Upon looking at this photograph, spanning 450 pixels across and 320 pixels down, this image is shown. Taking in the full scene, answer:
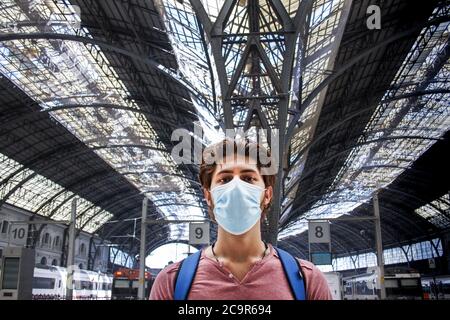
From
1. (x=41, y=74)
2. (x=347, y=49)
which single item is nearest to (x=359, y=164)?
(x=347, y=49)

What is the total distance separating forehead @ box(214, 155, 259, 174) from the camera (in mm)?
2567

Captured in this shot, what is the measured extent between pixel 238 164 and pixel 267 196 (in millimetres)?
279

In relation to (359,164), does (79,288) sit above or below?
below

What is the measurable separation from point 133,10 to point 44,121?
1968 cm

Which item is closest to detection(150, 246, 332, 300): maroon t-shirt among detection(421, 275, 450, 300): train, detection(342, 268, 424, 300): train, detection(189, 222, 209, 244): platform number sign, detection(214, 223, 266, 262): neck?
detection(214, 223, 266, 262): neck

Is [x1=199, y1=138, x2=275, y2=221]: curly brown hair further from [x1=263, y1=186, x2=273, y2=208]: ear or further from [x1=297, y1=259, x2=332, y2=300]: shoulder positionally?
[x1=297, y1=259, x2=332, y2=300]: shoulder

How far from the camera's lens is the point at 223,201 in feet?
8.71

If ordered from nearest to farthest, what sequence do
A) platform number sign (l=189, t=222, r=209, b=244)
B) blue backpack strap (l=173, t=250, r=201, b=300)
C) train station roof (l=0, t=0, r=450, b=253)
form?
1. blue backpack strap (l=173, t=250, r=201, b=300)
2. train station roof (l=0, t=0, r=450, b=253)
3. platform number sign (l=189, t=222, r=209, b=244)

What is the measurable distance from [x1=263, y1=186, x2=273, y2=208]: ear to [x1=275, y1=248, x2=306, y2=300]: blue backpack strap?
1.31 ft

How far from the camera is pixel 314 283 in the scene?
2303mm

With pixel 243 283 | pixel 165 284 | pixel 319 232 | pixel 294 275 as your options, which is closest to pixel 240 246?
pixel 243 283

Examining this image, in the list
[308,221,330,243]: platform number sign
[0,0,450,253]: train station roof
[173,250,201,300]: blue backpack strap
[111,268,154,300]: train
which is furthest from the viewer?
[111,268,154,300]: train

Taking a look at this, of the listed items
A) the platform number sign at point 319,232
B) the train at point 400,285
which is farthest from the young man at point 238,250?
the train at point 400,285
